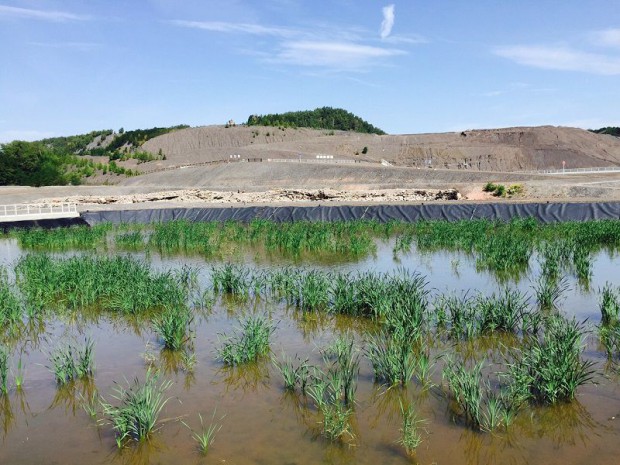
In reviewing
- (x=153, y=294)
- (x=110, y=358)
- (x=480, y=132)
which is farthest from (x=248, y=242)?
(x=480, y=132)

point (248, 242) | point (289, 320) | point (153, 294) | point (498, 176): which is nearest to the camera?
point (289, 320)

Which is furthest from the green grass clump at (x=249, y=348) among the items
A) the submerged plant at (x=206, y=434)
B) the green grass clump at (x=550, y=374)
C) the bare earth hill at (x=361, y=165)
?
the bare earth hill at (x=361, y=165)

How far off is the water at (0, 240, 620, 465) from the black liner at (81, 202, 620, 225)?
61.2 ft

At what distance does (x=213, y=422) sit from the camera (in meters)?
6.10

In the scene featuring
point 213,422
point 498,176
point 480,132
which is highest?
point 480,132

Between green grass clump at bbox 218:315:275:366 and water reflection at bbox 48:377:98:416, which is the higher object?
green grass clump at bbox 218:315:275:366

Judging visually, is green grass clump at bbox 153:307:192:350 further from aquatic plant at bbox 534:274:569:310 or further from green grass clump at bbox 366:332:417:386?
aquatic plant at bbox 534:274:569:310

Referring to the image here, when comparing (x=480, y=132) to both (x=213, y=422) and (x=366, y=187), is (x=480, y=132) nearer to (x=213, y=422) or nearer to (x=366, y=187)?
(x=366, y=187)

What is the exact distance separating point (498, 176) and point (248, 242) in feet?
103

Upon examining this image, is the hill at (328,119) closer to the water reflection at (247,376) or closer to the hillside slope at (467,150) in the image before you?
the hillside slope at (467,150)

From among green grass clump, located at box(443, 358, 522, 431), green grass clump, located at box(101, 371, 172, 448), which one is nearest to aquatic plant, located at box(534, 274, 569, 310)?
green grass clump, located at box(443, 358, 522, 431)

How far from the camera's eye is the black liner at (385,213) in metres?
25.3

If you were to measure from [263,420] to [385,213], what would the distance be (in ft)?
75.9

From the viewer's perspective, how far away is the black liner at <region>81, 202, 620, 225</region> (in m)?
25.3
